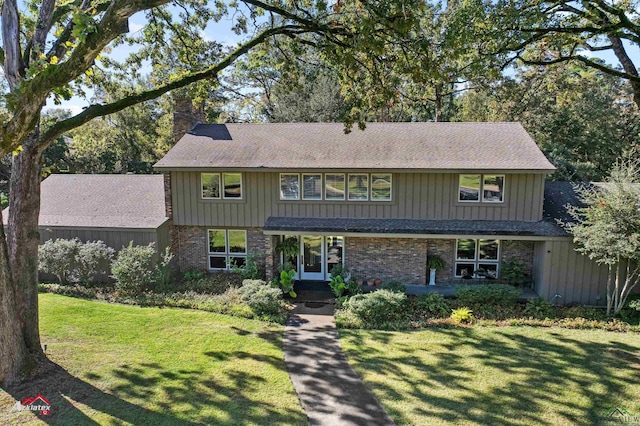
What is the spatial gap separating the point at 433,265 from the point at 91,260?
12.1 m

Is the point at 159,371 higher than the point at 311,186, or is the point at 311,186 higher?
the point at 311,186

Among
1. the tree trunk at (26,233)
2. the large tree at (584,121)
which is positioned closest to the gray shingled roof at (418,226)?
the tree trunk at (26,233)

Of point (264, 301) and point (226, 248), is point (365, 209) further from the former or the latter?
point (226, 248)

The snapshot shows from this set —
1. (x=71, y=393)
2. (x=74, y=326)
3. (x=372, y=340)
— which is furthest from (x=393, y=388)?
(x=74, y=326)

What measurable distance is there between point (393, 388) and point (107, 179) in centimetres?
1561

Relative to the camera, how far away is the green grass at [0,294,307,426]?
6.70 meters

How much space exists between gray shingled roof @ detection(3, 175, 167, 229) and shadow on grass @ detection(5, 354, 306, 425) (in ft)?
23.5

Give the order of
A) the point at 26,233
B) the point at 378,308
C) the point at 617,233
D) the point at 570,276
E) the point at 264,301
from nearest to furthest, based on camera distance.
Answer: the point at 26,233 < the point at 617,233 < the point at 378,308 < the point at 264,301 < the point at 570,276

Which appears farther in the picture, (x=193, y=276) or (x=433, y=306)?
(x=193, y=276)

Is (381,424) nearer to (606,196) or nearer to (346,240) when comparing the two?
(346,240)

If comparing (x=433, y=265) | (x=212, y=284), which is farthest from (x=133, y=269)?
(x=433, y=265)

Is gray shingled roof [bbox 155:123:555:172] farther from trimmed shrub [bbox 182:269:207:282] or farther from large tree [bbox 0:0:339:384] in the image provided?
large tree [bbox 0:0:339:384]

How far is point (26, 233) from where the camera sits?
774 centimetres

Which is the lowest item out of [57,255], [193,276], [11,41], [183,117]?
[193,276]
